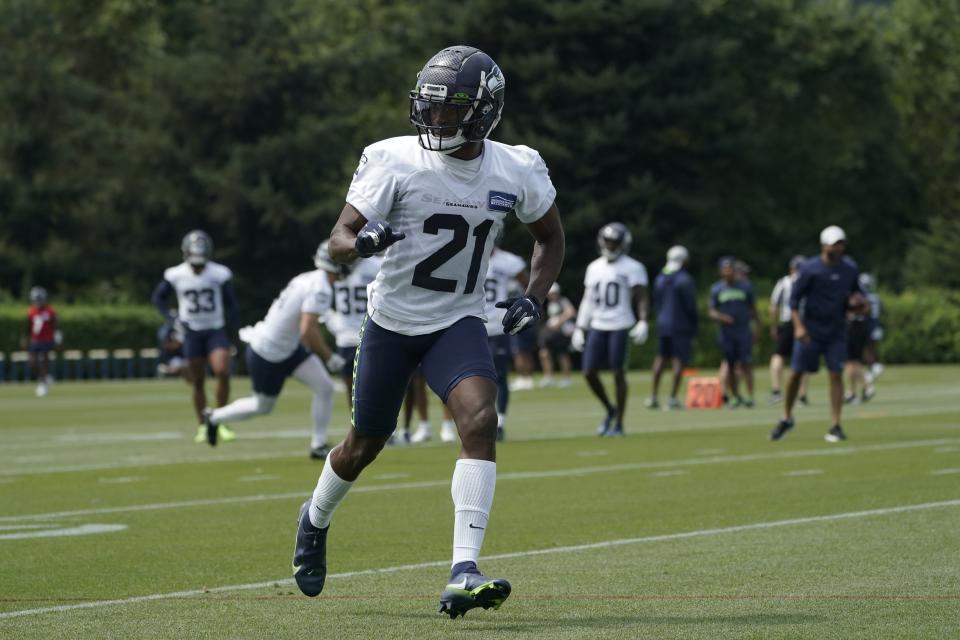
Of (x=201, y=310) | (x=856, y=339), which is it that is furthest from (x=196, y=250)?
(x=856, y=339)

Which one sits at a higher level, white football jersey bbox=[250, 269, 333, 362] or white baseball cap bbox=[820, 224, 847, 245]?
white baseball cap bbox=[820, 224, 847, 245]

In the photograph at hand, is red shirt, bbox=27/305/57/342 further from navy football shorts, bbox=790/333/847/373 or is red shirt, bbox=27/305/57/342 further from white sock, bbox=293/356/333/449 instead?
navy football shorts, bbox=790/333/847/373

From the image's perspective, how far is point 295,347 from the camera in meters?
15.2

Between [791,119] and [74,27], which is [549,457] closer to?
[791,119]

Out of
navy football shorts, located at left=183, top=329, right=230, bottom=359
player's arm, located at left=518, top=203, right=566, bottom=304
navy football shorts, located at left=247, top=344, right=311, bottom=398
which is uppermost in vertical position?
player's arm, located at left=518, top=203, right=566, bottom=304

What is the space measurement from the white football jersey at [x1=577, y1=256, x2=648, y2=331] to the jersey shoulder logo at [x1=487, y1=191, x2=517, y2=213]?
443 inches

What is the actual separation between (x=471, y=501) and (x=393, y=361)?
0.71 metres

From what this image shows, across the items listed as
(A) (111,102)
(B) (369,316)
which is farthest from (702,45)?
(B) (369,316)

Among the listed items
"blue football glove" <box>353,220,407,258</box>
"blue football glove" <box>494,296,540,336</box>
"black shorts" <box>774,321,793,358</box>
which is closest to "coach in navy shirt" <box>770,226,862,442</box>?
"black shorts" <box>774,321,793,358</box>

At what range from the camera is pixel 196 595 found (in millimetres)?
7164

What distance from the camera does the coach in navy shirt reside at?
1611cm

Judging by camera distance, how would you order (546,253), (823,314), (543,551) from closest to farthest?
(546,253) < (543,551) < (823,314)

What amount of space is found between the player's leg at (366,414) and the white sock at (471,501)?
0.48 metres

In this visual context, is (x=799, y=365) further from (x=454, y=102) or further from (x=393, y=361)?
(x=454, y=102)
